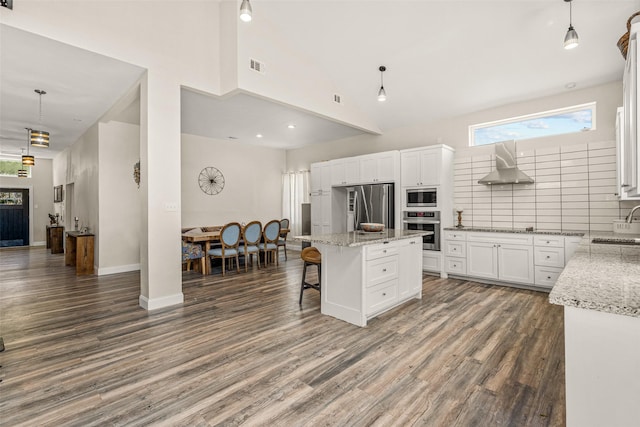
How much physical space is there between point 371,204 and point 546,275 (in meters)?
2.85

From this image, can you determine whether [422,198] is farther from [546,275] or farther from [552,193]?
[546,275]

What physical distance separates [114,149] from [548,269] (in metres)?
7.31

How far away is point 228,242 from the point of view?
216 inches

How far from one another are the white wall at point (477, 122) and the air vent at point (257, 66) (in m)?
3.19

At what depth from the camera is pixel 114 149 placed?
5.64m

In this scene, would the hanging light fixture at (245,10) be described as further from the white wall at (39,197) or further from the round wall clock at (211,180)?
the white wall at (39,197)

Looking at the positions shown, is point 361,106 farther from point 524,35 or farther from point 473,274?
→ point 473,274

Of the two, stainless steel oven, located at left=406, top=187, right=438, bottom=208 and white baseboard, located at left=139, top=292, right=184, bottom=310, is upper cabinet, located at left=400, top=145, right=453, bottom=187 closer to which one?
stainless steel oven, located at left=406, top=187, right=438, bottom=208

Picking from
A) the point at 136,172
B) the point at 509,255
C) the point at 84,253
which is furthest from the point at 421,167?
the point at 84,253

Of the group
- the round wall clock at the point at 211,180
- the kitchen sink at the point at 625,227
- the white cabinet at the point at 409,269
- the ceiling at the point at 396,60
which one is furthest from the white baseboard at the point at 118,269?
the kitchen sink at the point at 625,227

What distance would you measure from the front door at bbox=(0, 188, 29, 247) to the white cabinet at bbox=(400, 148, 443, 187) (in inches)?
452

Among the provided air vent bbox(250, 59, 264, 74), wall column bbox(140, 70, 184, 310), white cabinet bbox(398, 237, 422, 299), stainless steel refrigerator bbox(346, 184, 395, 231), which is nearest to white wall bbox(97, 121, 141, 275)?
wall column bbox(140, 70, 184, 310)

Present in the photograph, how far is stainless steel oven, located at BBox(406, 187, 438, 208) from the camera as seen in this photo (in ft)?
16.9

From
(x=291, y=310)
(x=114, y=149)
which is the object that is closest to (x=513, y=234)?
(x=291, y=310)
